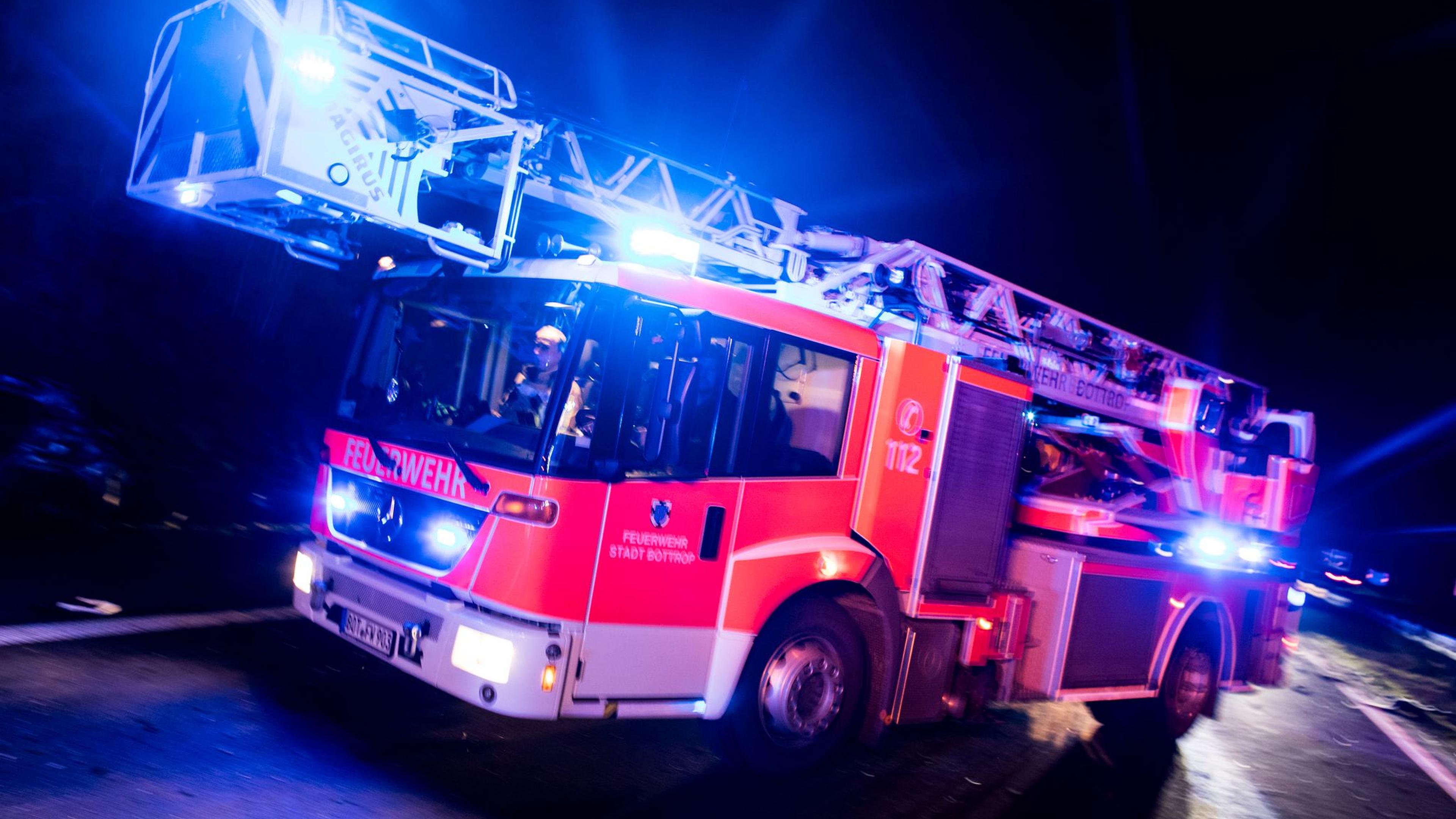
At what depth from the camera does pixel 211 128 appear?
4.36m

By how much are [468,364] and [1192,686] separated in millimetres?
6718

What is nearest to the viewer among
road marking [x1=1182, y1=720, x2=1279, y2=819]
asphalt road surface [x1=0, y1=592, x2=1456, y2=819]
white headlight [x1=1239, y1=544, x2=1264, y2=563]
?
asphalt road surface [x1=0, y1=592, x2=1456, y2=819]

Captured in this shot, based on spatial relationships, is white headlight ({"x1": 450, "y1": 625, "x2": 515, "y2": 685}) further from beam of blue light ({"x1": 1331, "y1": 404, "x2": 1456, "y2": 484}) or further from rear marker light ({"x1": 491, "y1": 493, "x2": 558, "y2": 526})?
beam of blue light ({"x1": 1331, "y1": 404, "x2": 1456, "y2": 484})

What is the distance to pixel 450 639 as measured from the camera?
4195 millimetres

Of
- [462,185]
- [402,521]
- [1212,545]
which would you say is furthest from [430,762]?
[1212,545]

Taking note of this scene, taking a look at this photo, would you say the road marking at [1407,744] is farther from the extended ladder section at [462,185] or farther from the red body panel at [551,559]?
the red body panel at [551,559]

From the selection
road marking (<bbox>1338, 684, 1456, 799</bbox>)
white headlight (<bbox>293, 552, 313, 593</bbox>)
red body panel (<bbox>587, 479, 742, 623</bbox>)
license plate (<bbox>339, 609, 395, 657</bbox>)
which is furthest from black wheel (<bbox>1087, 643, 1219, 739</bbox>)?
white headlight (<bbox>293, 552, 313, 593</bbox>)

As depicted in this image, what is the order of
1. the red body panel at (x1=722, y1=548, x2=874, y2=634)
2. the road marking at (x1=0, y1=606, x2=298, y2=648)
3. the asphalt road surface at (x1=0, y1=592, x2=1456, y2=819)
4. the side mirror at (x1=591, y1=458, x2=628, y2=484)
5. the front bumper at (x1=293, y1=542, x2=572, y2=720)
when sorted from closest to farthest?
the asphalt road surface at (x1=0, y1=592, x2=1456, y2=819) < the front bumper at (x1=293, y1=542, x2=572, y2=720) < the side mirror at (x1=591, y1=458, x2=628, y2=484) < the red body panel at (x1=722, y1=548, x2=874, y2=634) < the road marking at (x1=0, y1=606, x2=298, y2=648)

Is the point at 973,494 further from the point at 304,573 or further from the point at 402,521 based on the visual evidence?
the point at 304,573

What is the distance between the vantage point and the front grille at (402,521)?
4359mm

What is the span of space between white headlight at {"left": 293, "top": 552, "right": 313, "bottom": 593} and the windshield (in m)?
0.80

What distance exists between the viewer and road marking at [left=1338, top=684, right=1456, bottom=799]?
7734 mm

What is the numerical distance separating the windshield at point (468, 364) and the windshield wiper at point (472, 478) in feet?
0.30

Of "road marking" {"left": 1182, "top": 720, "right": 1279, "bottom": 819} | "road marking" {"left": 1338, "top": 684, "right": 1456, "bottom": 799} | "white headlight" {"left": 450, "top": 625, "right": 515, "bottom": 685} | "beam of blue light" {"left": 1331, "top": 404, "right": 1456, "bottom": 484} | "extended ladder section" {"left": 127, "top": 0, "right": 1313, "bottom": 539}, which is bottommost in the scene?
"road marking" {"left": 1182, "top": 720, "right": 1279, "bottom": 819}
